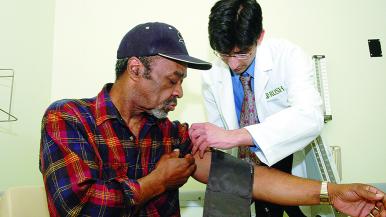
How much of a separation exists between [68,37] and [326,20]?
1.75 meters

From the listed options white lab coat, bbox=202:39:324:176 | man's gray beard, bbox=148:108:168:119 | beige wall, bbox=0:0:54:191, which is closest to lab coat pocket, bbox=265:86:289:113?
white lab coat, bbox=202:39:324:176

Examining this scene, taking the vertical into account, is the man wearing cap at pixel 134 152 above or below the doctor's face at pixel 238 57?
below

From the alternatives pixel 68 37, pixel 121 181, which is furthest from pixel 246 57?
pixel 68 37

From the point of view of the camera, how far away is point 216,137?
127cm

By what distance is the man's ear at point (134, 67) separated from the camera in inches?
46.8

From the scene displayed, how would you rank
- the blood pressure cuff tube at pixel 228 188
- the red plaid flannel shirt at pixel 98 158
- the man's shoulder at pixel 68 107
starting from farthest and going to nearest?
the blood pressure cuff tube at pixel 228 188 → the man's shoulder at pixel 68 107 → the red plaid flannel shirt at pixel 98 158

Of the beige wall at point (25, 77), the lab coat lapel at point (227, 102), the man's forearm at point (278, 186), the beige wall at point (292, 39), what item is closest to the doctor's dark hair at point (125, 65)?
the man's forearm at point (278, 186)

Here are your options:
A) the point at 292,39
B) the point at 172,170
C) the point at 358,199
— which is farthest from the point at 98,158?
the point at 292,39

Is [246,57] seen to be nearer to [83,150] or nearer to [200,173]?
[200,173]

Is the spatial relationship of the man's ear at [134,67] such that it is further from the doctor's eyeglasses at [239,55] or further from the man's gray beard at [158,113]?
the doctor's eyeglasses at [239,55]

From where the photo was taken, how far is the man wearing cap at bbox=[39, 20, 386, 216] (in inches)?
39.2

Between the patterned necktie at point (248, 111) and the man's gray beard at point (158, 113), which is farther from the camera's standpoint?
the patterned necktie at point (248, 111)

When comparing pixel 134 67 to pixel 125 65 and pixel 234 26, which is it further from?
pixel 234 26

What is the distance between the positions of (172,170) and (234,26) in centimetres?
61
